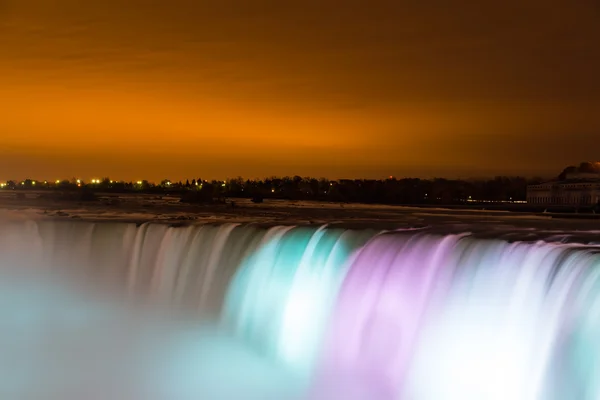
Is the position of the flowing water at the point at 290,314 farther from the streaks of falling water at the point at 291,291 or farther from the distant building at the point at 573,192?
the distant building at the point at 573,192

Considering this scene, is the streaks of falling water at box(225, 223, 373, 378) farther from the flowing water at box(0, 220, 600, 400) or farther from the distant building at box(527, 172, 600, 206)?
the distant building at box(527, 172, 600, 206)

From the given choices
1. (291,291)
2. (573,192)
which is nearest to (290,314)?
(291,291)

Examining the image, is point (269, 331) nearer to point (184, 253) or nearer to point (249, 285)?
point (249, 285)

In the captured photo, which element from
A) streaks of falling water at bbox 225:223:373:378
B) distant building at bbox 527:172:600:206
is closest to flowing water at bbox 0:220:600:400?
streaks of falling water at bbox 225:223:373:378

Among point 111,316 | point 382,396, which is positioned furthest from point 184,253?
point 382,396

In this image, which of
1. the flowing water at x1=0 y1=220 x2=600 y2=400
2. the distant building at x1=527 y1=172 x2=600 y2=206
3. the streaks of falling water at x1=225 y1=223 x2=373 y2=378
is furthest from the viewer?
the distant building at x1=527 y1=172 x2=600 y2=206

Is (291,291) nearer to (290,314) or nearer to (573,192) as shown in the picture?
(290,314)

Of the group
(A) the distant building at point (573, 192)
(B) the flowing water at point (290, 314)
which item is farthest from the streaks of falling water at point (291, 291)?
(A) the distant building at point (573, 192)
